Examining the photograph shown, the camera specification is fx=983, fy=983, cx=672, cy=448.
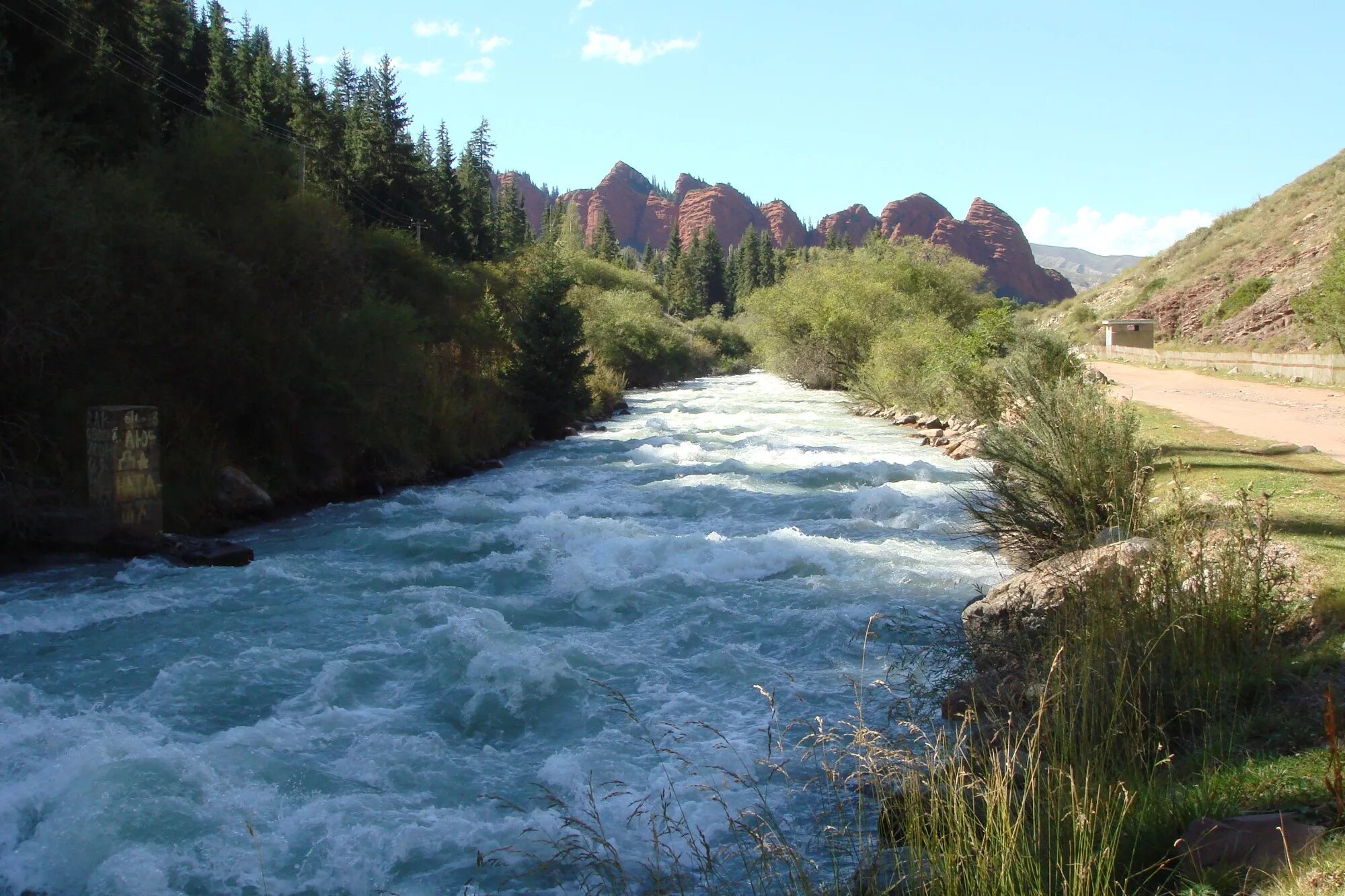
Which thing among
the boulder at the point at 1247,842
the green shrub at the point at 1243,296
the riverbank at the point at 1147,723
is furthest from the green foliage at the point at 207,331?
the green shrub at the point at 1243,296

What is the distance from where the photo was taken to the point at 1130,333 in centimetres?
5016

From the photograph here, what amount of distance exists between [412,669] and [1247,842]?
280 inches

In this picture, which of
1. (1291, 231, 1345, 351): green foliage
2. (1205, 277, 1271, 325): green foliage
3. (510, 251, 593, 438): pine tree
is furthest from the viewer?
(1205, 277, 1271, 325): green foliage

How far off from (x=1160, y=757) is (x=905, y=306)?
127 feet

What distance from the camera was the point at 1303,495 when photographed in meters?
10.2

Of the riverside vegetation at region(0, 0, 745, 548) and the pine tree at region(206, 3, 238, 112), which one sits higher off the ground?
the pine tree at region(206, 3, 238, 112)

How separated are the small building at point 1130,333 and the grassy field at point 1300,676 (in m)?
40.1

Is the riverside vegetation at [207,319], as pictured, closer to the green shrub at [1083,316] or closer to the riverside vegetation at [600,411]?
the riverside vegetation at [600,411]

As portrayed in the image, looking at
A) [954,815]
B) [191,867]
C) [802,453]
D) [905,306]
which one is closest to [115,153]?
[802,453]

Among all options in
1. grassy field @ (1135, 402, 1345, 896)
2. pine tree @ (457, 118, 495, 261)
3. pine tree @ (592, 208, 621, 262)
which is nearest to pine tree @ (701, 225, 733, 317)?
pine tree @ (592, 208, 621, 262)

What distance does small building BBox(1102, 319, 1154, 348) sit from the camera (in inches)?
1962

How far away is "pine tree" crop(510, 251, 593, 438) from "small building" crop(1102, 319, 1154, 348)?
32.6 meters

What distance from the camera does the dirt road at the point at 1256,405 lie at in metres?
15.9

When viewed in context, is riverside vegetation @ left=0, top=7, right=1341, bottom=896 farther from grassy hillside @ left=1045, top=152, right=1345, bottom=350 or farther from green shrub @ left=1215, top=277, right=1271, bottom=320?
green shrub @ left=1215, top=277, right=1271, bottom=320
